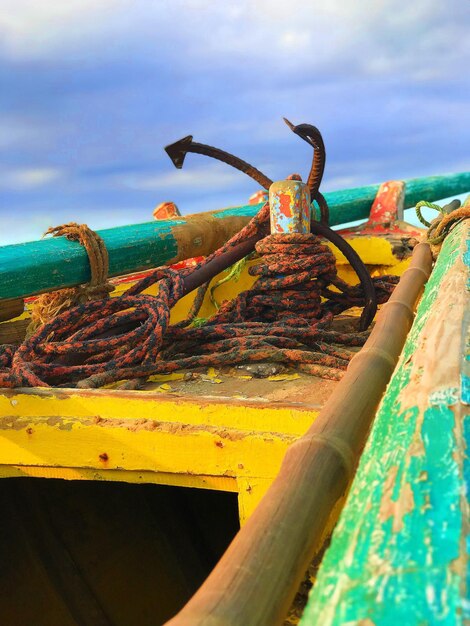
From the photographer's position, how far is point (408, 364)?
81 cm

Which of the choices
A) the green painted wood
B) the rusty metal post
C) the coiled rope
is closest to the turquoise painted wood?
the coiled rope

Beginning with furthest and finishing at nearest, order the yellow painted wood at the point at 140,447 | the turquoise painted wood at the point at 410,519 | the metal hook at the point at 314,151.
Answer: the metal hook at the point at 314,151 < the yellow painted wood at the point at 140,447 < the turquoise painted wood at the point at 410,519

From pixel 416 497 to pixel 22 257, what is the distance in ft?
6.43

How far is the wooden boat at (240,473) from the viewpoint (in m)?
0.49

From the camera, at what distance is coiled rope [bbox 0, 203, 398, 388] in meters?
1.79

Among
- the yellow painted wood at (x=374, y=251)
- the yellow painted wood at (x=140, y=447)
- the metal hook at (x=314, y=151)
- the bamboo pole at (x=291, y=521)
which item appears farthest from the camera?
the yellow painted wood at (x=374, y=251)

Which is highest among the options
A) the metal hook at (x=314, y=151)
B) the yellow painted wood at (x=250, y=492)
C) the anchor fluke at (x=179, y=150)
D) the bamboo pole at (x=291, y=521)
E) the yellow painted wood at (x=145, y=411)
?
the anchor fluke at (x=179, y=150)

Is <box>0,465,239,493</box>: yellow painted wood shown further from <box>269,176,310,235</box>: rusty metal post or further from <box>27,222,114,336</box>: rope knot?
<box>269,176,310,235</box>: rusty metal post

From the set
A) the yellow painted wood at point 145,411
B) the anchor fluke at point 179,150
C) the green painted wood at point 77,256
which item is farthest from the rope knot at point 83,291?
the yellow painted wood at point 145,411

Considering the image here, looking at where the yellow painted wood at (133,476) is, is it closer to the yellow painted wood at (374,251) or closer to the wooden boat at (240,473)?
the wooden boat at (240,473)

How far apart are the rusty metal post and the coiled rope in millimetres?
48

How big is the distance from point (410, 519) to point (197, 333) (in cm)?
151

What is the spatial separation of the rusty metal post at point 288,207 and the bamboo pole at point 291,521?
4.21 ft

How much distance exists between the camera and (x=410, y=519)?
50 centimetres
